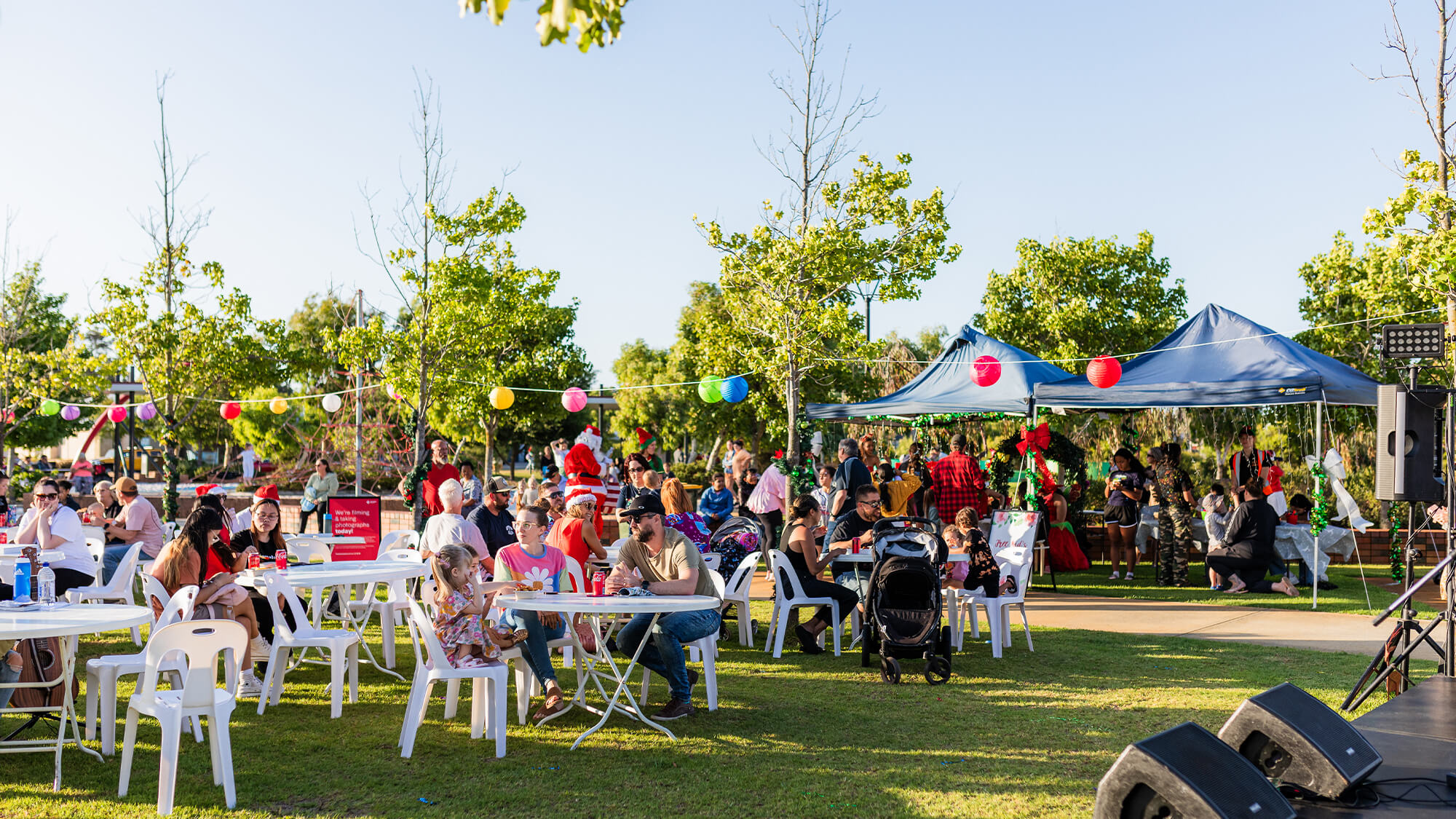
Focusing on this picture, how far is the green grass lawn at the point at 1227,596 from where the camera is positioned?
10.1 metres

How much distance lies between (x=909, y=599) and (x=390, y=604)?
3454mm

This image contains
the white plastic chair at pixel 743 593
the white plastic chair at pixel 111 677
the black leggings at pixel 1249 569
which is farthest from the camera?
the black leggings at pixel 1249 569

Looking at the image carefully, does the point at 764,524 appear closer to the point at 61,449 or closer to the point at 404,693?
the point at 404,693

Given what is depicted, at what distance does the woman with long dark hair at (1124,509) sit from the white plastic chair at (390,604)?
825 centimetres

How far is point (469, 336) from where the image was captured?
15602mm

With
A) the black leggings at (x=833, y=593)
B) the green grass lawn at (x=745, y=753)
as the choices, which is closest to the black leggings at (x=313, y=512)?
the green grass lawn at (x=745, y=753)

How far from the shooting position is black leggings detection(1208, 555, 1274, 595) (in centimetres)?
1112

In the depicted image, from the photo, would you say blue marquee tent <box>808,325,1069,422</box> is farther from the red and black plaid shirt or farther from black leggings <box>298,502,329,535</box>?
black leggings <box>298,502,329,535</box>

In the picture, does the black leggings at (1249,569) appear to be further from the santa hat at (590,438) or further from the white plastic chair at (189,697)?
the white plastic chair at (189,697)

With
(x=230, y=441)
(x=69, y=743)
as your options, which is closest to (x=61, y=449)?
(x=230, y=441)

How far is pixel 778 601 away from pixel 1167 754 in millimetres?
5081

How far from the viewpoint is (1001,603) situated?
25.2ft

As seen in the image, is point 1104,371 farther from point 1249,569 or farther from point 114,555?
point 114,555

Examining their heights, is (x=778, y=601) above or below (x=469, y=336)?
below
